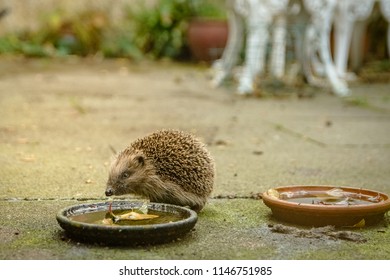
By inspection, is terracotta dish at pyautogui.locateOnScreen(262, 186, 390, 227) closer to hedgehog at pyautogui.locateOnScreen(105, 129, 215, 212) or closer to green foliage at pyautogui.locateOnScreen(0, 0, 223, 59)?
hedgehog at pyautogui.locateOnScreen(105, 129, 215, 212)

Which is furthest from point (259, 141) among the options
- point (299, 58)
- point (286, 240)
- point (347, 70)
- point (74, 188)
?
point (347, 70)

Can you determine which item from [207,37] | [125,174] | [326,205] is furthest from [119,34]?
[326,205]

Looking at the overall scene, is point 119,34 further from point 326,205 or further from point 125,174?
point 326,205

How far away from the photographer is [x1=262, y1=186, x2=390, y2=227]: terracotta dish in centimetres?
308

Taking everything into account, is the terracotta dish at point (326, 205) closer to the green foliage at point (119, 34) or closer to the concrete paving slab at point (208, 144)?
the concrete paving slab at point (208, 144)

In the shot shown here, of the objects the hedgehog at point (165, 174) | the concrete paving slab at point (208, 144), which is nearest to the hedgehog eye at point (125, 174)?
the hedgehog at point (165, 174)

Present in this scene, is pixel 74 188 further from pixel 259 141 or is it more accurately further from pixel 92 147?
pixel 259 141

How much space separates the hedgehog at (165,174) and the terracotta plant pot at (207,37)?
31.0ft

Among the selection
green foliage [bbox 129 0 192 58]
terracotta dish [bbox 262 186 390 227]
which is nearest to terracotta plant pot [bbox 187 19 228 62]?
green foliage [bbox 129 0 192 58]

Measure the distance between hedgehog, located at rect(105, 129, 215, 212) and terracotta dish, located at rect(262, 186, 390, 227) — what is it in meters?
0.30

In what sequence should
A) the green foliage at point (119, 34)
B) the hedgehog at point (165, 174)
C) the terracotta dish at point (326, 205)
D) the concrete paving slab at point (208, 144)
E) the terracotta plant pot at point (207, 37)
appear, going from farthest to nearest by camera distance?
the green foliage at point (119, 34) < the terracotta plant pot at point (207, 37) < the hedgehog at point (165, 174) < the terracotta dish at point (326, 205) < the concrete paving slab at point (208, 144)

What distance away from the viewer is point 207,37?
1273 centimetres

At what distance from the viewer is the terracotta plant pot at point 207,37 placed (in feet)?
41.8
